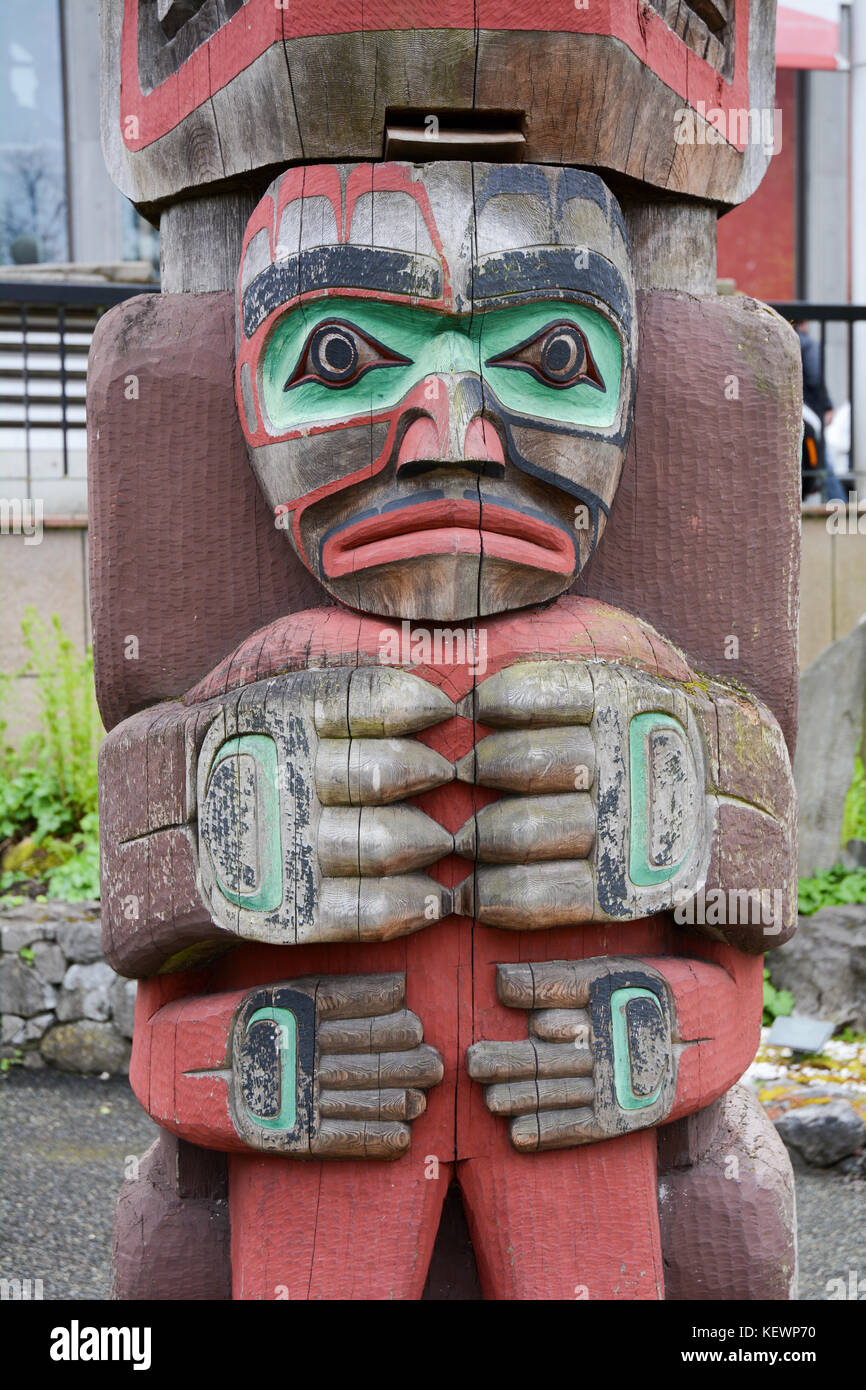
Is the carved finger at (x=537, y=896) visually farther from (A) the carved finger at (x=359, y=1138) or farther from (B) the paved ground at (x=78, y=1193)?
(B) the paved ground at (x=78, y=1193)

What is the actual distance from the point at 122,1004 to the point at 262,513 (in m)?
3.42

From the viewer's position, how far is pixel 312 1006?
2146 mm

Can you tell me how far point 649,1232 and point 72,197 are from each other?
419 inches

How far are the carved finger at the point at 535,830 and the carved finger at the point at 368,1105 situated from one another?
0.41 m

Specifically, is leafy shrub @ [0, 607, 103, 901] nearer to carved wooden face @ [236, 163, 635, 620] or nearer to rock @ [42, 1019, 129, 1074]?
rock @ [42, 1019, 129, 1074]

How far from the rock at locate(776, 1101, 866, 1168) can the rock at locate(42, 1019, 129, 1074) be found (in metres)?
2.64

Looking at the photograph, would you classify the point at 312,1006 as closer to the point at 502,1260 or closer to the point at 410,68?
the point at 502,1260

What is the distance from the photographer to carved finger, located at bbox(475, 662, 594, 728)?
2109 mm

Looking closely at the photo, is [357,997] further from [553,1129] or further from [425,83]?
[425,83]

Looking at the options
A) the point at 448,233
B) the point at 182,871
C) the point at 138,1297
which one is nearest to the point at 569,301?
the point at 448,233

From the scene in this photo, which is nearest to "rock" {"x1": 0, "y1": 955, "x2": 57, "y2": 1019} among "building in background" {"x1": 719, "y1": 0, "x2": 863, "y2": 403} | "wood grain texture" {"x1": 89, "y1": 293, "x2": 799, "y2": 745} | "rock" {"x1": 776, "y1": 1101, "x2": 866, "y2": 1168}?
"rock" {"x1": 776, "y1": 1101, "x2": 866, "y2": 1168}

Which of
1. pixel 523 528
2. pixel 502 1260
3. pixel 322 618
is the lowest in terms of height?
pixel 502 1260

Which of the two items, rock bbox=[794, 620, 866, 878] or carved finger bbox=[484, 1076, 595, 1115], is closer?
carved finger bbox=[484, 1076, 595, 1115]

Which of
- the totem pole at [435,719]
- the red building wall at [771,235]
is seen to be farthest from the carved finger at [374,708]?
the red building wall at [771,235]
